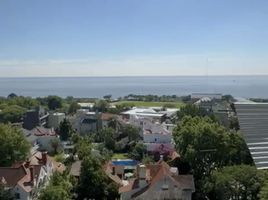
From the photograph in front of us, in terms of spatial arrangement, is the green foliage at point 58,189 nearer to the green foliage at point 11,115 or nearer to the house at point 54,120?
the house at point 54,120

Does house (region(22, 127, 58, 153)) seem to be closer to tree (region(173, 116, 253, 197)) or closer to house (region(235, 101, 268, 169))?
tree (region(173, 116, 253, 197))

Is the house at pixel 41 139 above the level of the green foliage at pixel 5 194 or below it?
below

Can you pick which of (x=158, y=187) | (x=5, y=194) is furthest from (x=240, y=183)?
(x=5, y=194)

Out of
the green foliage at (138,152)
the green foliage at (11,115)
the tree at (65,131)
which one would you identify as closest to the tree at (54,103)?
the green foliage at (11,115)

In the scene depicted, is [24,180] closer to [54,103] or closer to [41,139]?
[41,139]

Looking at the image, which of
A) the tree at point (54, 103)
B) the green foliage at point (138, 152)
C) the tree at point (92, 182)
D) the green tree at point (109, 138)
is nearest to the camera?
the tree at point (92, 182)
